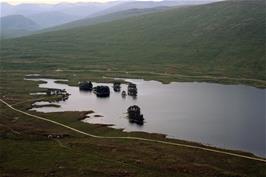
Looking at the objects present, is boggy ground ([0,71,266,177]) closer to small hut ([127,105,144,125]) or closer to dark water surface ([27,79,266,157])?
dark water surface ([27,79,266,157])

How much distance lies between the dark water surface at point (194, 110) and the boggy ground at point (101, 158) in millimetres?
9711

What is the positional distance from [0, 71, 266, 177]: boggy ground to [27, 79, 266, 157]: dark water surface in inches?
382

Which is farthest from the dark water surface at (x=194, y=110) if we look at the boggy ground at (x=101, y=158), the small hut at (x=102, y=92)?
the boggy ground at (x=101, y=158)

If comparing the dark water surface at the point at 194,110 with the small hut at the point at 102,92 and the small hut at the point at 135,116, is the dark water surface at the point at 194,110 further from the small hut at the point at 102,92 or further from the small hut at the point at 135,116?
the small hut at the point at 102,92

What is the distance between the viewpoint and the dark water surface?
106250 millimetres

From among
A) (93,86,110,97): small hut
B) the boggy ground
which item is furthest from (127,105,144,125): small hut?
(93,86,110,97): small hut

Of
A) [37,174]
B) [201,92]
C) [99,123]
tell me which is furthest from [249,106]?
[37,174]

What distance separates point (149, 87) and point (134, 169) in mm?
108517

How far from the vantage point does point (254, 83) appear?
19225 centimetres

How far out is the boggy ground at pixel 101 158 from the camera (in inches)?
3135

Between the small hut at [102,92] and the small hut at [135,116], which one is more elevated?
the small hut at [102,92]

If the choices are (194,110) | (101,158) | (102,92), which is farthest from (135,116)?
(102,92)

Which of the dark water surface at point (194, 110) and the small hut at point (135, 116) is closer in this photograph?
the dark water surface at point (194, 110)

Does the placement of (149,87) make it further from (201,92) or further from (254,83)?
(254,83)
